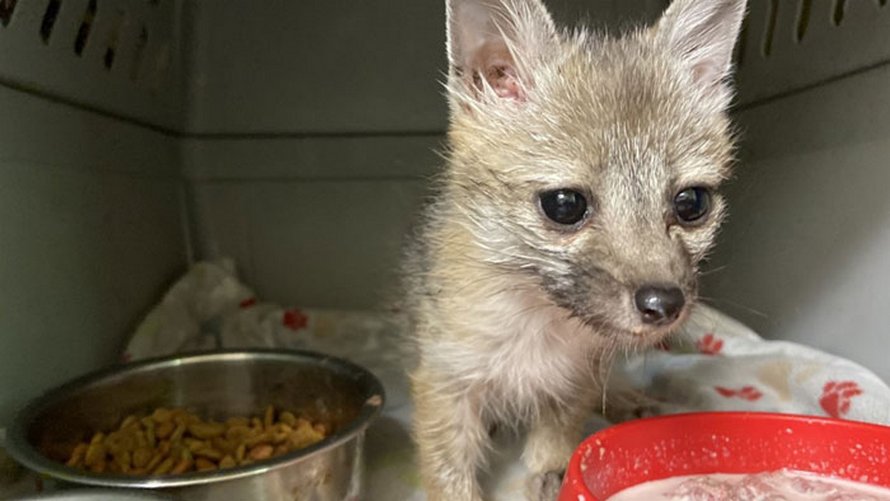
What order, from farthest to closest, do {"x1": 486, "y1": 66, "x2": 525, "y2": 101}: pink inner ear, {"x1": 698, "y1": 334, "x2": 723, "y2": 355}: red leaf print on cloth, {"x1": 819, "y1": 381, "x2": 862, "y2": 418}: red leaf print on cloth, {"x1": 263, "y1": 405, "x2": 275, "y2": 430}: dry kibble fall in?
{"x1": 698, "y1": 334, "x2": 723, "y2": 355}: red leaf print on cloth → {"x1": 263, "y1": 405, "x2": 275, "y2": 430}: dry kibble → {"x1": 819, "y1": 381, "x2": 862, "y2": 418}: red leaf print on cloth → {"x1": 486, "y1": 66, "x2": 525, "y2": 101}: pink inner ear

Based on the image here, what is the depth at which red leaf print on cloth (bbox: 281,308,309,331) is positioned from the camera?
7.82 ft

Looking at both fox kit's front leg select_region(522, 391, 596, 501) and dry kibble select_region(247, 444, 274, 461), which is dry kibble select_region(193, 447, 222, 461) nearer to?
dry kibble select_region(247, 444, 274, 461)

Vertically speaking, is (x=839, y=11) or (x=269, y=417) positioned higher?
(x=839, y=11)

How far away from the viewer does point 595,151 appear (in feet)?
3.91

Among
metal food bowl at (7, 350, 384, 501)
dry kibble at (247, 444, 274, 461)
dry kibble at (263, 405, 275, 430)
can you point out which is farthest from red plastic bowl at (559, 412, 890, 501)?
dry kibble at (263, 405, 275, 430)

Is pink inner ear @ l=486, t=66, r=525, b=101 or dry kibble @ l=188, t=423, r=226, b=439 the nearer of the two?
pink inner ear @ l=486, t=66, r=525, b=101

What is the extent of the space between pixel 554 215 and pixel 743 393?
94 centimetres

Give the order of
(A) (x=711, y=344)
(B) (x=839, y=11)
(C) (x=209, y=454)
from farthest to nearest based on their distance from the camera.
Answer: (A) (x=711, y=344), (B) (x=839, y=11), (C) (x=209, y=454)

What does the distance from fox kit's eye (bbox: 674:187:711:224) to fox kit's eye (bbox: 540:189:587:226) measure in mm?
149

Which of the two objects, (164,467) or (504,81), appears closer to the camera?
(504,81)

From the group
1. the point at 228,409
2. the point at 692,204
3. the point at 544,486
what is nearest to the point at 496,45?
the point at 692,204

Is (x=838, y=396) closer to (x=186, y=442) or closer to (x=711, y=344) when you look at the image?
(x=711, y=344)

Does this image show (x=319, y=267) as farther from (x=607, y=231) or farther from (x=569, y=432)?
(x=607, y=231)

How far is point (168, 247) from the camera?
234 cm
